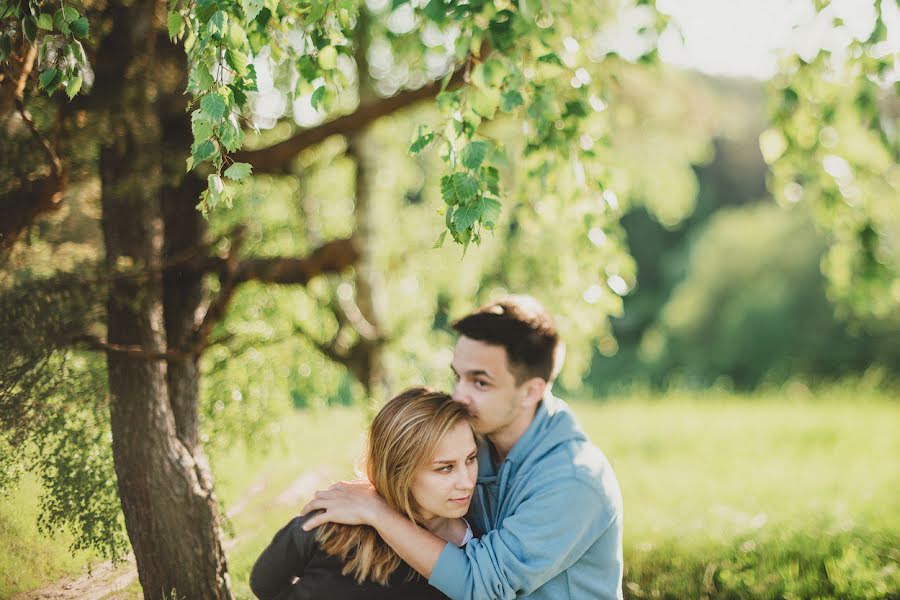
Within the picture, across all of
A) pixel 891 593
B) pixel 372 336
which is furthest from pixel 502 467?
pixel 372 336

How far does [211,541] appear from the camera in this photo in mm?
2975

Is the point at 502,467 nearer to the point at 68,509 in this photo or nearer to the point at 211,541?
the point at 211,541

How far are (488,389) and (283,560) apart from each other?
3.88ft

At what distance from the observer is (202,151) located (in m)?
2.16

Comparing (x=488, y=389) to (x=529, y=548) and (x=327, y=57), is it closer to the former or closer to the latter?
(x=529, y=548)

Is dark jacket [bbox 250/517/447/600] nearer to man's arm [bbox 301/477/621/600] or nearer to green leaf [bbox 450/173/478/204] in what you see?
man's arm [bbox 301/477/621/600]

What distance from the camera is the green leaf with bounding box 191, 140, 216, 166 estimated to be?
7.02 feet

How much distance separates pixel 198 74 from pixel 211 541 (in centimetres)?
187

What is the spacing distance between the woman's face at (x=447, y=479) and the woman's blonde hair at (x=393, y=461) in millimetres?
31

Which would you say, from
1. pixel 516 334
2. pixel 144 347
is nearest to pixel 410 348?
pixel 516 334

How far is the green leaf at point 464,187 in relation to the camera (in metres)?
2.31

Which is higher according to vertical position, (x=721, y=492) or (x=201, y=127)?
(x=201, y=127)

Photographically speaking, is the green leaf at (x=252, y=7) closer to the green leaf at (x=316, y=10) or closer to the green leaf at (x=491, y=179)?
the green leaf at (x=316, y=10)

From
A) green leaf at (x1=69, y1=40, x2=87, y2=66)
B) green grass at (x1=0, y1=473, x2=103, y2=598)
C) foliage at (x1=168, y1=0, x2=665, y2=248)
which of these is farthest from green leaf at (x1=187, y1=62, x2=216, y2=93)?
green grass at (x1=0, y1=473, x2=103, y2=598)
